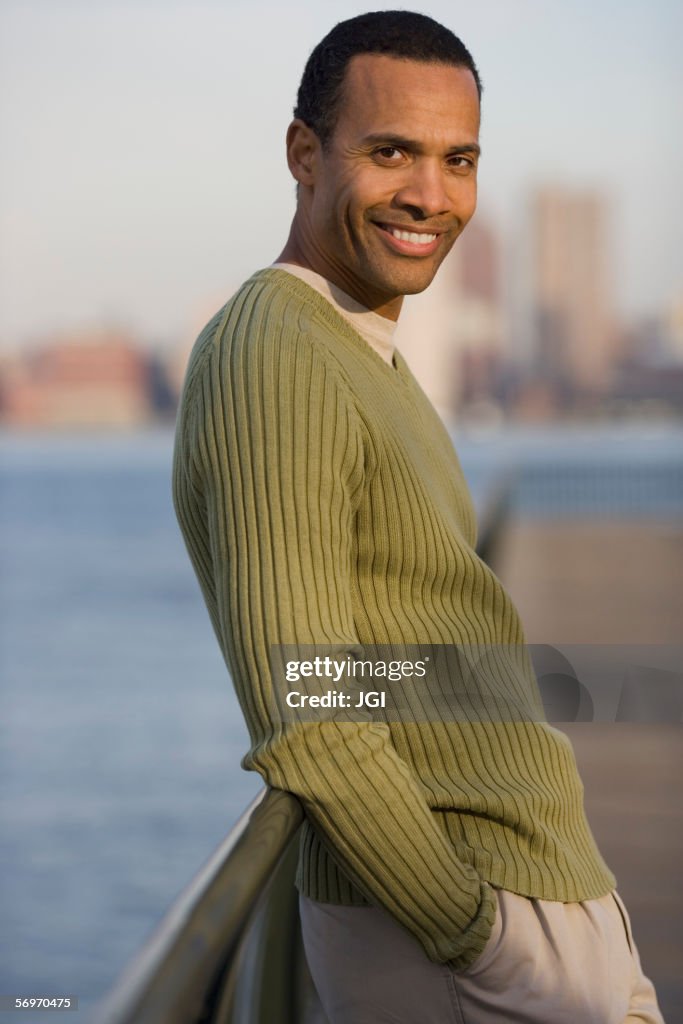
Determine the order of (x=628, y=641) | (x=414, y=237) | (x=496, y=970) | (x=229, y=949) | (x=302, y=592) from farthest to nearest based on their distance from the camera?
(x=628, y=641)
(x=414, y=237)
(x=496, y=970)
(x=302, y=592)
(x=229, y=949)

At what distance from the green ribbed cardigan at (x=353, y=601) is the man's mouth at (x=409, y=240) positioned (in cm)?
A: 9

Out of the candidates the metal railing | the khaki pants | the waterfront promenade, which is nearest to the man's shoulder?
the metal railing

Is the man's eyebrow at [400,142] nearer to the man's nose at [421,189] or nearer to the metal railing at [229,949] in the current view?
the man's nose at [421,189]

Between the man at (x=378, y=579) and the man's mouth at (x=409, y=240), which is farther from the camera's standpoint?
the man's mouth at (x=409, y=240)

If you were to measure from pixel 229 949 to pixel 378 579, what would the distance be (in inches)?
17.4

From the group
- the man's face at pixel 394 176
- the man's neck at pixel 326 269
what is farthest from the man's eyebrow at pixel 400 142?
the man's neck at pixel 326 269

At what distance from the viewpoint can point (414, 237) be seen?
1.48 m

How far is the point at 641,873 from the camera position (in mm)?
4219

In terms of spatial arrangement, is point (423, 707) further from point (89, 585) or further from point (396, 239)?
point (89, 585)

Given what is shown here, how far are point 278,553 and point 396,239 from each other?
38cm

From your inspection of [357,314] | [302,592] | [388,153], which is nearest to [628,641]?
[357,314]

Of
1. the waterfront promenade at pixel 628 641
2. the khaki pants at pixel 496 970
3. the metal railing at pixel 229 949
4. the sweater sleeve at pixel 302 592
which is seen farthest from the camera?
the waterfront promenade at pixel 628 641

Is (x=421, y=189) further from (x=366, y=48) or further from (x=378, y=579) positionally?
(x=378, y=579)

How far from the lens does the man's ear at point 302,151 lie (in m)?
1.49
